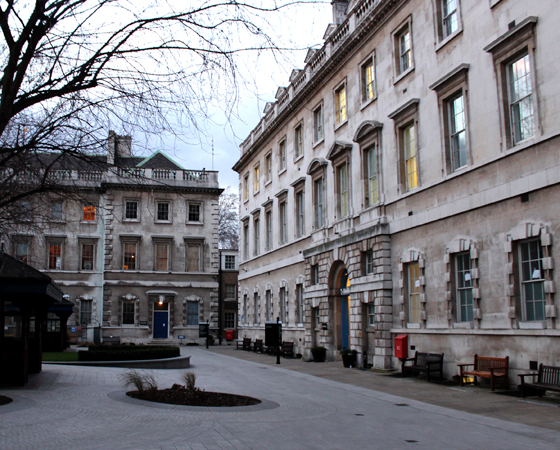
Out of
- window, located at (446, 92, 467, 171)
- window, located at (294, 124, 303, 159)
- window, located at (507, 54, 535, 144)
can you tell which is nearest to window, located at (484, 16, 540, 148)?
window, located at (507, 54, 535, 144)

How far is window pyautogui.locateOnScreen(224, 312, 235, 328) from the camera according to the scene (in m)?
55.4

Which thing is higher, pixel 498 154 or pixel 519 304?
pixel 498 154

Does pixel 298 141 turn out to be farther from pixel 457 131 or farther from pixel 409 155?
pixel 457 131

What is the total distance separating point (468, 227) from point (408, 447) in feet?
34.3

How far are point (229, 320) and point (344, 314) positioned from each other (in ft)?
97.3

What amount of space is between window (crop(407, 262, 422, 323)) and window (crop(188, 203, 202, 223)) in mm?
32427

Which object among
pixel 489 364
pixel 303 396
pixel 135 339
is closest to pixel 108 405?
pixel 303 396

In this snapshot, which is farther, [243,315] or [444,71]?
[243,315]

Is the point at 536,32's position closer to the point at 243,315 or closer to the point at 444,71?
the point at 444,71

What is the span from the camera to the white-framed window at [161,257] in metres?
50.4

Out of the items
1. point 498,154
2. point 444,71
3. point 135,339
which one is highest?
point 444,71

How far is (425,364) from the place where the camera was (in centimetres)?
1912

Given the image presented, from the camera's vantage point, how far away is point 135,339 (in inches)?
1889

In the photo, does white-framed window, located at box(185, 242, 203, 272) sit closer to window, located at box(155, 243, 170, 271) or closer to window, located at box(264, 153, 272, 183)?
window, located at box(155, 243, 170, 271)
